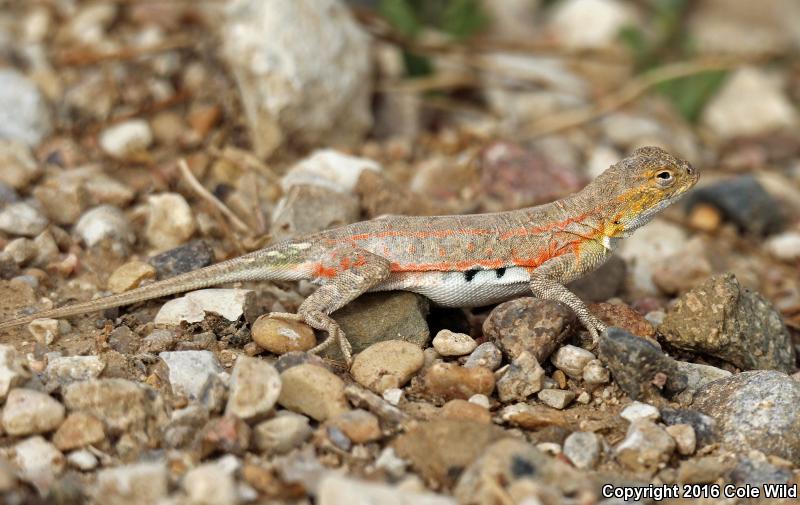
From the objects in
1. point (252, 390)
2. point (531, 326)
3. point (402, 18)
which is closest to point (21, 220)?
→ point (252, 390)

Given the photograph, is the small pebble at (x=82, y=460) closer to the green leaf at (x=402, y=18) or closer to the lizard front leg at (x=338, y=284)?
the lizard front leg at (x=338, y=284)

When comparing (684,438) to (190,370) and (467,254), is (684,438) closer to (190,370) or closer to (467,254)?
(467,254)

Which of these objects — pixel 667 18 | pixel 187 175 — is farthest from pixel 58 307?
pixel 667 18

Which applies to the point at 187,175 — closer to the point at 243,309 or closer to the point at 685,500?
the point at 243,309

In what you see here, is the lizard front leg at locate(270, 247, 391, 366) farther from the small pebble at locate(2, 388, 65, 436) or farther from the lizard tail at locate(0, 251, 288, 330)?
the small pebble at locate(2, 388, 65, 436)

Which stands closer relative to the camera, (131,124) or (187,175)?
(187,175)

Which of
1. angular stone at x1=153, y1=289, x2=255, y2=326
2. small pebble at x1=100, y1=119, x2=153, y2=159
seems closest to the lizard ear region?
angular stone at x1=153, y1=289, x2=255, y2=326
